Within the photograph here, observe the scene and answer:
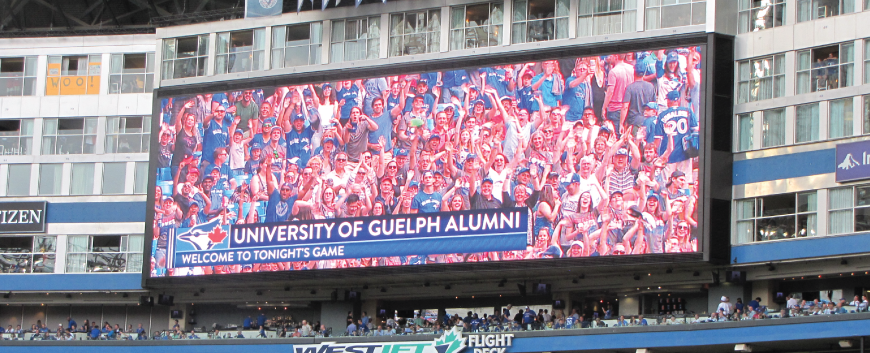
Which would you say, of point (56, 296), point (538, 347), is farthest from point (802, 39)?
point (56, 296)

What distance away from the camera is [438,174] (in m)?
50.5

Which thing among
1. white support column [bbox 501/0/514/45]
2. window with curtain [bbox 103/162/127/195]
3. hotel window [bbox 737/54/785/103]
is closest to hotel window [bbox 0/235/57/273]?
window with curtain [bbox 103/162/127/195]

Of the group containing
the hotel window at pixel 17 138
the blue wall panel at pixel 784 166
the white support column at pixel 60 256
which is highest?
the hotel window at pixel 17 138

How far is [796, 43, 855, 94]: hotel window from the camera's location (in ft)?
148

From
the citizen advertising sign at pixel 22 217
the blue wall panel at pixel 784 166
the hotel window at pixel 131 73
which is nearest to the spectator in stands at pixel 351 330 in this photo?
the hotel window at pixel 131 73

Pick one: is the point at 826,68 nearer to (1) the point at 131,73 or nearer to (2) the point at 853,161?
(2) the point at 853,161

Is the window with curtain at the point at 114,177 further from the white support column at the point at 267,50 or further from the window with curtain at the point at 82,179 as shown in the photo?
the white support column at the point at 267,50

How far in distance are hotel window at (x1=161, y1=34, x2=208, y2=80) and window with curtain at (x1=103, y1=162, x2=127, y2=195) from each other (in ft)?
13.3

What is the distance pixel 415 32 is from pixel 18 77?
18054mm

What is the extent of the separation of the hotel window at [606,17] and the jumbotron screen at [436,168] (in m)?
1.19

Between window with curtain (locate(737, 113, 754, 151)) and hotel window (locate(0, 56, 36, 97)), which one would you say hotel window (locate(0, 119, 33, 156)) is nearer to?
hotel window (locate(0, 56, 36, 97))

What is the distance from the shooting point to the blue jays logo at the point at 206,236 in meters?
54.1

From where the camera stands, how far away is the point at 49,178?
58.9 metres

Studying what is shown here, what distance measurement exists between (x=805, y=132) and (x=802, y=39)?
297 centimetres
